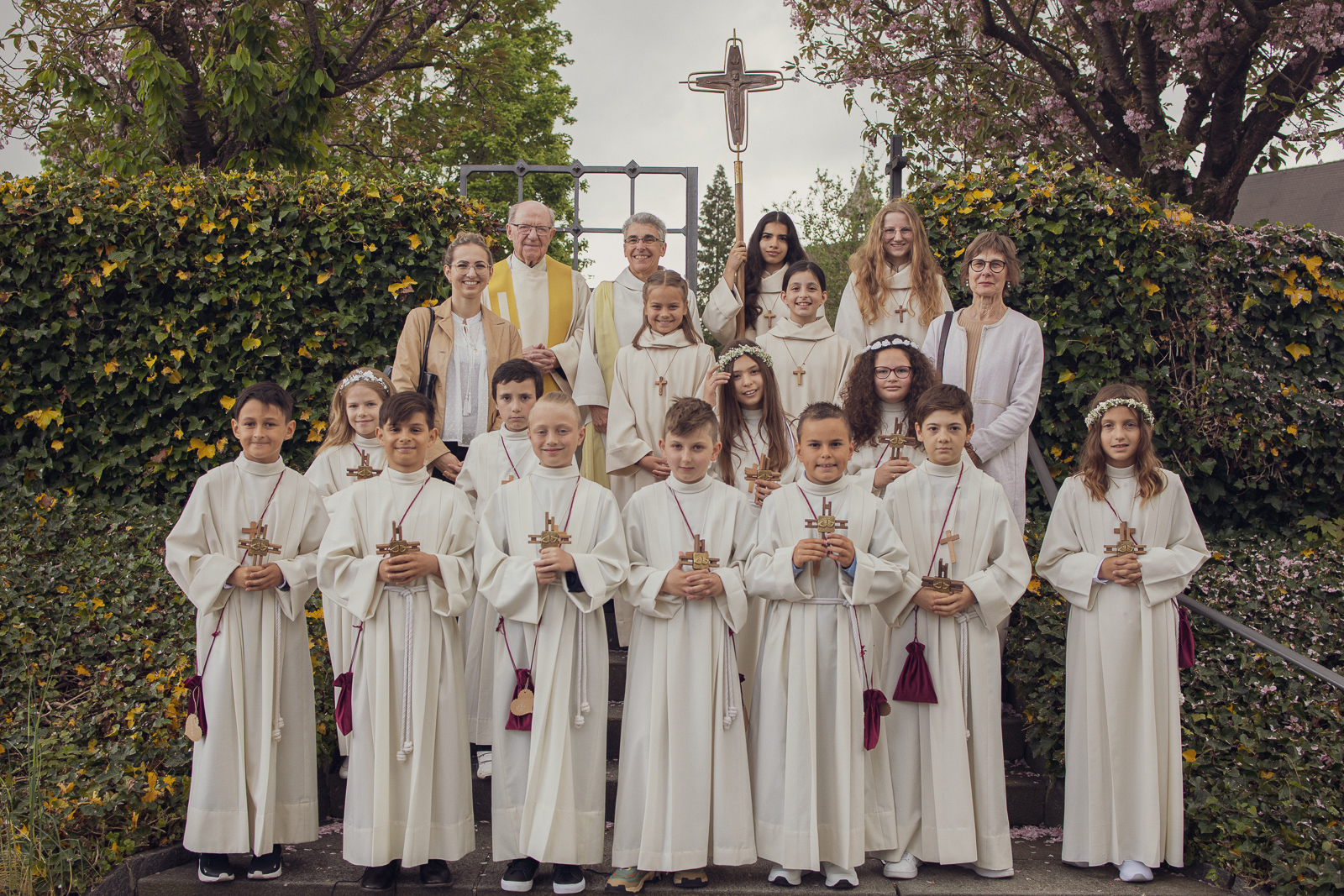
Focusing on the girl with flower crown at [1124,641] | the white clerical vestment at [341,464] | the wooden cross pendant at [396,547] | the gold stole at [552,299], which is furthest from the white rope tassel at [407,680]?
the girl with flower crown at [1124,641]

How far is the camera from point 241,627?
4.11 m

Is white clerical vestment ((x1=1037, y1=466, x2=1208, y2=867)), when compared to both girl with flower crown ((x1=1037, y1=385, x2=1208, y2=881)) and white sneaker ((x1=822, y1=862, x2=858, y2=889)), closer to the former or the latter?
girl with flower crown ((x1=1037, y1=385, x2=1208, y2=881))

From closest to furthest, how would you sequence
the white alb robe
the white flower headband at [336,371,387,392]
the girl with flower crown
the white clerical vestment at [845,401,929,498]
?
the girl with flower crown
the white clerical vestment at [845,401,929,498]
the white flower headband at [336,371,387,392]
the white alb robe

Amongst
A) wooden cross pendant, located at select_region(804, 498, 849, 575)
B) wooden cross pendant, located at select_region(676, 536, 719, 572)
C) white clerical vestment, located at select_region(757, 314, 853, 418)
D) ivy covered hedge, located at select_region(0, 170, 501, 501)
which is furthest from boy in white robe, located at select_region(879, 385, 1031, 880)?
ivy covered hedge, located at select_region(0, 170, 501, 501)

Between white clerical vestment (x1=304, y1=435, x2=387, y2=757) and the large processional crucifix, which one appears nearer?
white clerical vestment (x1=304, y1=435, x2=387, y2=757)

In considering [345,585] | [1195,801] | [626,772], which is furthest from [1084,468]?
[345,585]

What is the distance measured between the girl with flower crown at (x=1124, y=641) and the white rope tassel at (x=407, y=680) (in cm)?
274

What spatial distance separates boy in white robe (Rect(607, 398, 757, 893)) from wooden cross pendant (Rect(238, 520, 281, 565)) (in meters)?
1.47

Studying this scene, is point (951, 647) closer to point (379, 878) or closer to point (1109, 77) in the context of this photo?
point (379, 878)

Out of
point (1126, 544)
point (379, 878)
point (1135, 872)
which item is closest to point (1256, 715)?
point (1135, 872)

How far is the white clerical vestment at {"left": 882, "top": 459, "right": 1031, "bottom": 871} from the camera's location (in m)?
4.12

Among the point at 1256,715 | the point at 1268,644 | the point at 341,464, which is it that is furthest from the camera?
the point at 341,464

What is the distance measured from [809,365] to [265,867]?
11.6ft

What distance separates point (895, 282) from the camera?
5832 millimetres
